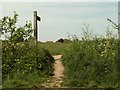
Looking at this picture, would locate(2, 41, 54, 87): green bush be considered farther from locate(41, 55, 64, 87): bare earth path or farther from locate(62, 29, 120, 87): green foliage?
locate(62, 29, 120, 87): green foliage

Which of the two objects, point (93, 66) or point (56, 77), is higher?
point (93, 66)

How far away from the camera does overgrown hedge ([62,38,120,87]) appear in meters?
9.25

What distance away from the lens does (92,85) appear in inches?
352

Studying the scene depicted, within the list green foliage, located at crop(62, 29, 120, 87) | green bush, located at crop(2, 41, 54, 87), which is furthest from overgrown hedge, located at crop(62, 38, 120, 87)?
green bush, located at crop(2, 41, 54, 87)

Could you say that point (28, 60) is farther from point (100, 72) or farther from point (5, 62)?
point (100, 72)

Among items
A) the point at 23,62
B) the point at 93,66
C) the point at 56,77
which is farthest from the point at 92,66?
the point at 23,62

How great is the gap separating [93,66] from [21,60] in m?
2.37

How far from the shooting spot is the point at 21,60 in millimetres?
10797

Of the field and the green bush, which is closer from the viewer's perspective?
the field

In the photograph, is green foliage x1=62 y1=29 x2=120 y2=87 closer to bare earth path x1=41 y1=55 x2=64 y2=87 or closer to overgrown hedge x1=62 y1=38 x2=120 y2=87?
overgrown hedge x1=62 y1=38 x2=120 y2=87

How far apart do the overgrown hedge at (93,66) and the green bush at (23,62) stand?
80 cm

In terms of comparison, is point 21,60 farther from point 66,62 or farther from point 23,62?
point 66,62

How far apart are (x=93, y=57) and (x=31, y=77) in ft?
7.11

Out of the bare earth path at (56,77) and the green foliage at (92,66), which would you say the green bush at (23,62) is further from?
the green foliage at (92,66)
